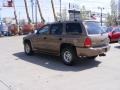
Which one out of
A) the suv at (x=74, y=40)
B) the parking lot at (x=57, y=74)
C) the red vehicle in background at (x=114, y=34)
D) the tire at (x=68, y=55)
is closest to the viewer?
the parking lot at (x=57, y=74)

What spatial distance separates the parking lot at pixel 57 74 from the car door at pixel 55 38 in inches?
23.6

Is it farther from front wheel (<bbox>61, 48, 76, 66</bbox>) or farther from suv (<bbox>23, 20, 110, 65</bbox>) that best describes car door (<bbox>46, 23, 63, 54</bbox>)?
front wheel (<bbox>61, 48, 76, 66</bbox>)

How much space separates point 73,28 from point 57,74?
2375 mm

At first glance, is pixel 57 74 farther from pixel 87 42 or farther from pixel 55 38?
pixel 55 38

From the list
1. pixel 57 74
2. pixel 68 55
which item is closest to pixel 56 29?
pixel 68 55

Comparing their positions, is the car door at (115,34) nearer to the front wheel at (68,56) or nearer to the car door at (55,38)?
the car door at (55,38)

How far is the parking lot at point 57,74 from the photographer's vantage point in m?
8.03

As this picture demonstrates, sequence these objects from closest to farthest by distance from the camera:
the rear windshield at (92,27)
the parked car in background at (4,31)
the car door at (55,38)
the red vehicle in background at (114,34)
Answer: the rear windshield at (92,27) → the car door at (55,38) → the red vehicle in background at (114,34) → the parked car in background at (4,31)

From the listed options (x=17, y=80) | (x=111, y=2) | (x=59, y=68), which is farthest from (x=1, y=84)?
(x=111, y=2)

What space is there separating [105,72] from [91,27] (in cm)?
211

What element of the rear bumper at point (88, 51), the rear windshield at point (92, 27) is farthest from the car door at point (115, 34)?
the rear bumper at point (88, 51)

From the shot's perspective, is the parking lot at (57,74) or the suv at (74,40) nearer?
the parking lot at (57,74)

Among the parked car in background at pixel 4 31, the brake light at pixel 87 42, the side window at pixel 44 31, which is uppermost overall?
the side window at pixel 44 31

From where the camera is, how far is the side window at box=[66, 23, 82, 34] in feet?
35.0
